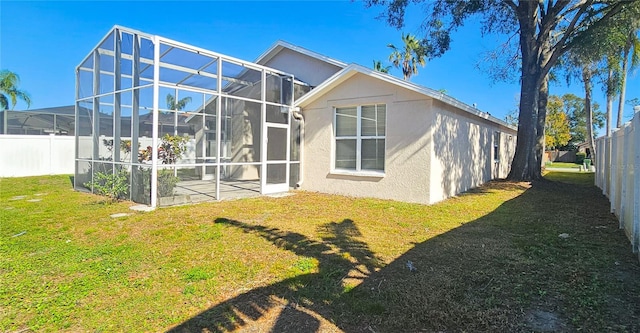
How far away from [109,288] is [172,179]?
4842 mm

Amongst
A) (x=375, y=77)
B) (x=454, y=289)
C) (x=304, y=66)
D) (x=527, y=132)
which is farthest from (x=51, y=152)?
(x=527, y=132)

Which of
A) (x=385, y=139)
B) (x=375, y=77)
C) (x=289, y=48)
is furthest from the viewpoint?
(x=289, y=48)

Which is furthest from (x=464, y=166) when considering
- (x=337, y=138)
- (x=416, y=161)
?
(x=337, y=138)

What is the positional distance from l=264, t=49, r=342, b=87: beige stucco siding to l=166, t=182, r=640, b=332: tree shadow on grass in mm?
8155

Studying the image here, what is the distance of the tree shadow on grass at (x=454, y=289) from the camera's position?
278 cm

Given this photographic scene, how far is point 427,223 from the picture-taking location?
21.0ft

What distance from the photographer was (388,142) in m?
8.90

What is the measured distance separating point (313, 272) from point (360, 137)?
606 cm

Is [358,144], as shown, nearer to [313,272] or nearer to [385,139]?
[385,139]

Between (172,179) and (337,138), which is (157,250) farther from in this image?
(337,138)

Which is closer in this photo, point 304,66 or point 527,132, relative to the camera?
point 304,66

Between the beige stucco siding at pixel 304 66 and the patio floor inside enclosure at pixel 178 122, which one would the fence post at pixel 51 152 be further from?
the beige stucco siding at pixel 304 66

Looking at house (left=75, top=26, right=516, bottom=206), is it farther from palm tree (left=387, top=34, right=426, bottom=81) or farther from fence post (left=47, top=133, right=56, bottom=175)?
palm tree (left=387, top=34, right=426, bottom=81)

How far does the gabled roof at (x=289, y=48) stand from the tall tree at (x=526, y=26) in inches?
136
